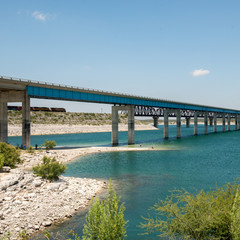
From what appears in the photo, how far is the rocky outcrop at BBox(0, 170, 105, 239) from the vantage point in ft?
55.4

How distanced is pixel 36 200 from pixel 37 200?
0.08m

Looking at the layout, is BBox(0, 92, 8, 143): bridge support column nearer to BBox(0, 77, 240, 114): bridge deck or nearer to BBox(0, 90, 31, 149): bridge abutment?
BBox(0, 90, 31, 149): bridge abutment

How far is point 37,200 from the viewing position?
20.8m

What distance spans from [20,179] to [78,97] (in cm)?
4028

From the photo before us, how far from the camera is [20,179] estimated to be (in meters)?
23.6

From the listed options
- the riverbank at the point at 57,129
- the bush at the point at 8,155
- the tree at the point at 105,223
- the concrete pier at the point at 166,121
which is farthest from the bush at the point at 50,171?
the riverbank at the point at 57,129

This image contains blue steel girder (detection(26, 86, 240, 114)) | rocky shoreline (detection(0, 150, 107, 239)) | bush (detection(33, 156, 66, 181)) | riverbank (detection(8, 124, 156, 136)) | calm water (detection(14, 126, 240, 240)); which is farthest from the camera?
riverbank (detection(8, 124, 156, 136))

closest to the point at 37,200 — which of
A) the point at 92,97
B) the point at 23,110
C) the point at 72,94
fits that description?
the point at 23,110

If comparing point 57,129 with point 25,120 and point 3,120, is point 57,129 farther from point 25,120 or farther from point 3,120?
point 25,120

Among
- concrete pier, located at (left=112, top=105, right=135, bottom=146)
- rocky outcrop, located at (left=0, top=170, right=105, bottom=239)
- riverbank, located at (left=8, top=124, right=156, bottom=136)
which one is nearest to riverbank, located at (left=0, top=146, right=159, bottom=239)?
rocky outcrop, located at (left=0, top=170, right=105, bottom=239)

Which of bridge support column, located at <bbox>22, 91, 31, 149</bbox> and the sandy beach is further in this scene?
bridge support column, located at <bbox>22, 91, 31, 149</bbox>

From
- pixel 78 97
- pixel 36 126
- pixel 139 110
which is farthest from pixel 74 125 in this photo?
→ pixel 78 97

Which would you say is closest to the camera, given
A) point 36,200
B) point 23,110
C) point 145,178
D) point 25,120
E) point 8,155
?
point 36,200

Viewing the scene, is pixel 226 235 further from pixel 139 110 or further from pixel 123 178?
pixel 139 110
